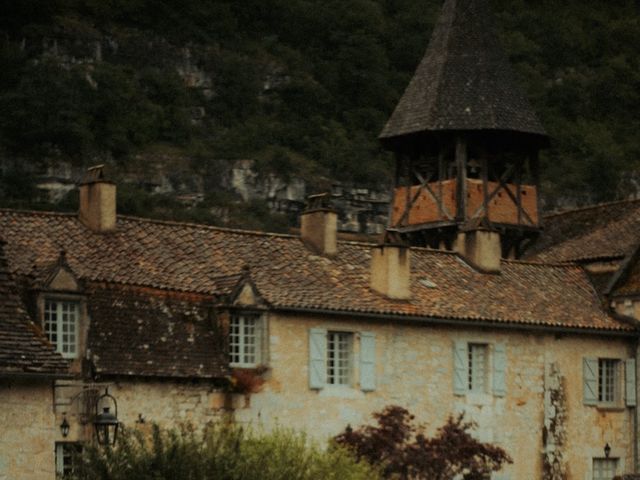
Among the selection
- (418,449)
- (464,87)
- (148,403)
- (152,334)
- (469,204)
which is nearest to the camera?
(148,403)

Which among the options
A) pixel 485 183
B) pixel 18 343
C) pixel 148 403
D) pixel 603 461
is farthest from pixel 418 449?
pixel 485 183

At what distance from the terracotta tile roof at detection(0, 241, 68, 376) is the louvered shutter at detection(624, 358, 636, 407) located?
1638cm

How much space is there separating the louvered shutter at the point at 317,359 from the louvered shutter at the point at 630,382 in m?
7.88

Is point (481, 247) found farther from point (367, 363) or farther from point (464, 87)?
point (464, 87)

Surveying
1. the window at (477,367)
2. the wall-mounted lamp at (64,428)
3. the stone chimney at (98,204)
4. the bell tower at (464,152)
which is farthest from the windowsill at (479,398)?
the bell tower at (464,152)

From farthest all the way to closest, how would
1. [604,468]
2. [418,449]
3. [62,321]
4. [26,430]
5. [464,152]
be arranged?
[464,152] < [604,468] < [418,449] < [62,321] < [26,430]

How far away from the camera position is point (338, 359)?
3584 cm

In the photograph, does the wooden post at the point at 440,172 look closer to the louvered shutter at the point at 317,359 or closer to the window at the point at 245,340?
the louvered shutter at the point at 317,359

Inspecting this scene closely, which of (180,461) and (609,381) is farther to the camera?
(609,381)

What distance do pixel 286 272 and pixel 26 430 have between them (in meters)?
10.5

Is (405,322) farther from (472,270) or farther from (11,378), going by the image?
(11,378)

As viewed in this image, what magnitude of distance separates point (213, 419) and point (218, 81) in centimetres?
8116

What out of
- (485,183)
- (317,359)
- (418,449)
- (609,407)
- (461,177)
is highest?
(461,177)

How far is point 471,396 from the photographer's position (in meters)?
37.4
